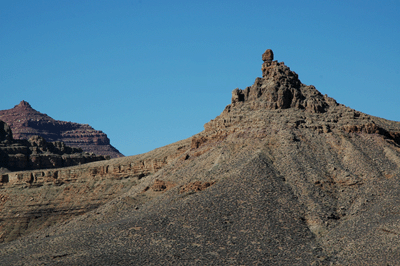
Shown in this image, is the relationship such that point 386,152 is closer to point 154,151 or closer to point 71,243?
point 71,243

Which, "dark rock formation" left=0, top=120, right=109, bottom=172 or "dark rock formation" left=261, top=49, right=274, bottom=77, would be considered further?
"dark rock formation" left=0, top=120, right=109, bottom=172

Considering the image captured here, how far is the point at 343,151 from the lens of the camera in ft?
231

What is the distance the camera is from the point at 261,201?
60000 millimetres

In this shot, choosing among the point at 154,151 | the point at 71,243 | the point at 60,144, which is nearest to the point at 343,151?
the point at 71,243

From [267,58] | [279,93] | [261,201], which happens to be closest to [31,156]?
[267,58]

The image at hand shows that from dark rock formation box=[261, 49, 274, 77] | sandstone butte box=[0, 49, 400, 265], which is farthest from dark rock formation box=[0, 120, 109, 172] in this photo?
dark rock formation box=[261, 49, 274, 77]

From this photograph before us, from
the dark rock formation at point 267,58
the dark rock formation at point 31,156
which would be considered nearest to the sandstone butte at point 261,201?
the dark rock formation at point 267,58

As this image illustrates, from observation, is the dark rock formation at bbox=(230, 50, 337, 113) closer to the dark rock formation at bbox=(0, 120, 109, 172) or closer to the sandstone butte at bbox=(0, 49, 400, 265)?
the sandstone butte at bbox=(0, 49, 400, 265)

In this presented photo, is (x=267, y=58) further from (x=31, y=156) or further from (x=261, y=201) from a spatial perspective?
(x=31, y=156)

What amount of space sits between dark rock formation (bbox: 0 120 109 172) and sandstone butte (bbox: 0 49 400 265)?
1836 inches

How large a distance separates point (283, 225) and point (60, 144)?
11316 centimetres

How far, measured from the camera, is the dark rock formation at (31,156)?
13812 centimetres

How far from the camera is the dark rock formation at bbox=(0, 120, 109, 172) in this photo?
138125mm

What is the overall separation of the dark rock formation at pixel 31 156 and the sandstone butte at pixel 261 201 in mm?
46643
